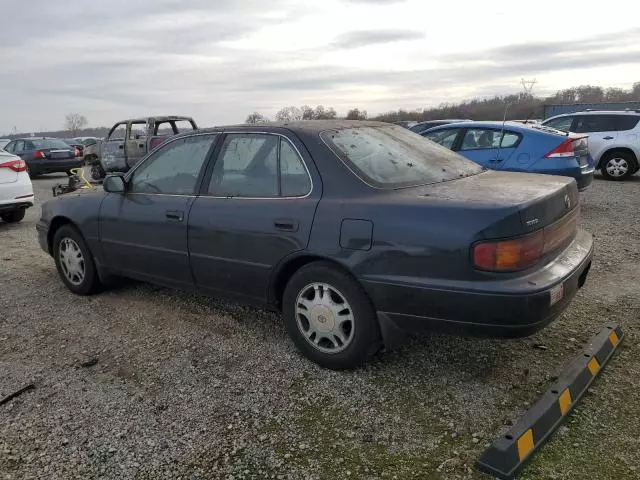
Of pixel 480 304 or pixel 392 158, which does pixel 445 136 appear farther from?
pixel 480 304

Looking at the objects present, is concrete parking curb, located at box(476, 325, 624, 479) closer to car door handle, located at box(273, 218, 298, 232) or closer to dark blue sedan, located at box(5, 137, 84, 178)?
car door handle, located at box(273, 218, 298, 232)

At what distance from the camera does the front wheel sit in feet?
40.2

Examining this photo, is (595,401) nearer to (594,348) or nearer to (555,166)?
(594,348)

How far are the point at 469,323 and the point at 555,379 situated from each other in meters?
0.80

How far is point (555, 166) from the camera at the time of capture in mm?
7680

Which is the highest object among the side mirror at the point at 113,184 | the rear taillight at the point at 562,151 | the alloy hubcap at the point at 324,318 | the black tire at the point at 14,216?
the side mirror at the point at 113,184

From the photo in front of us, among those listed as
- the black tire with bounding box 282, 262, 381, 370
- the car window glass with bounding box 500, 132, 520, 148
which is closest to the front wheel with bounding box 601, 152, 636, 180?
the car window glass with bounding box 500, 132, 520, 148

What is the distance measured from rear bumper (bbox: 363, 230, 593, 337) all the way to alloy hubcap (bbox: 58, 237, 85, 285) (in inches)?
121

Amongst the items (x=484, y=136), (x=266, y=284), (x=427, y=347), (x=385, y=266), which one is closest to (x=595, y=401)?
(x=427, y=347)

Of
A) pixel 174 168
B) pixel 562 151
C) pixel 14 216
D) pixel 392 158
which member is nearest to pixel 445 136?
pixel 562 151

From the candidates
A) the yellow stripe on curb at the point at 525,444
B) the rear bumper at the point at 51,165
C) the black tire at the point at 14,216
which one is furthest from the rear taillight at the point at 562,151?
the rear bumper at the point at 51,165

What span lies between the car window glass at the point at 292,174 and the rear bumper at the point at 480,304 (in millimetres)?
Result: 770

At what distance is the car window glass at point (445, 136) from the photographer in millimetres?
8625

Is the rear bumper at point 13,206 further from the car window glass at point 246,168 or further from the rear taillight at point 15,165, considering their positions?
the car window glass at point 246,168
